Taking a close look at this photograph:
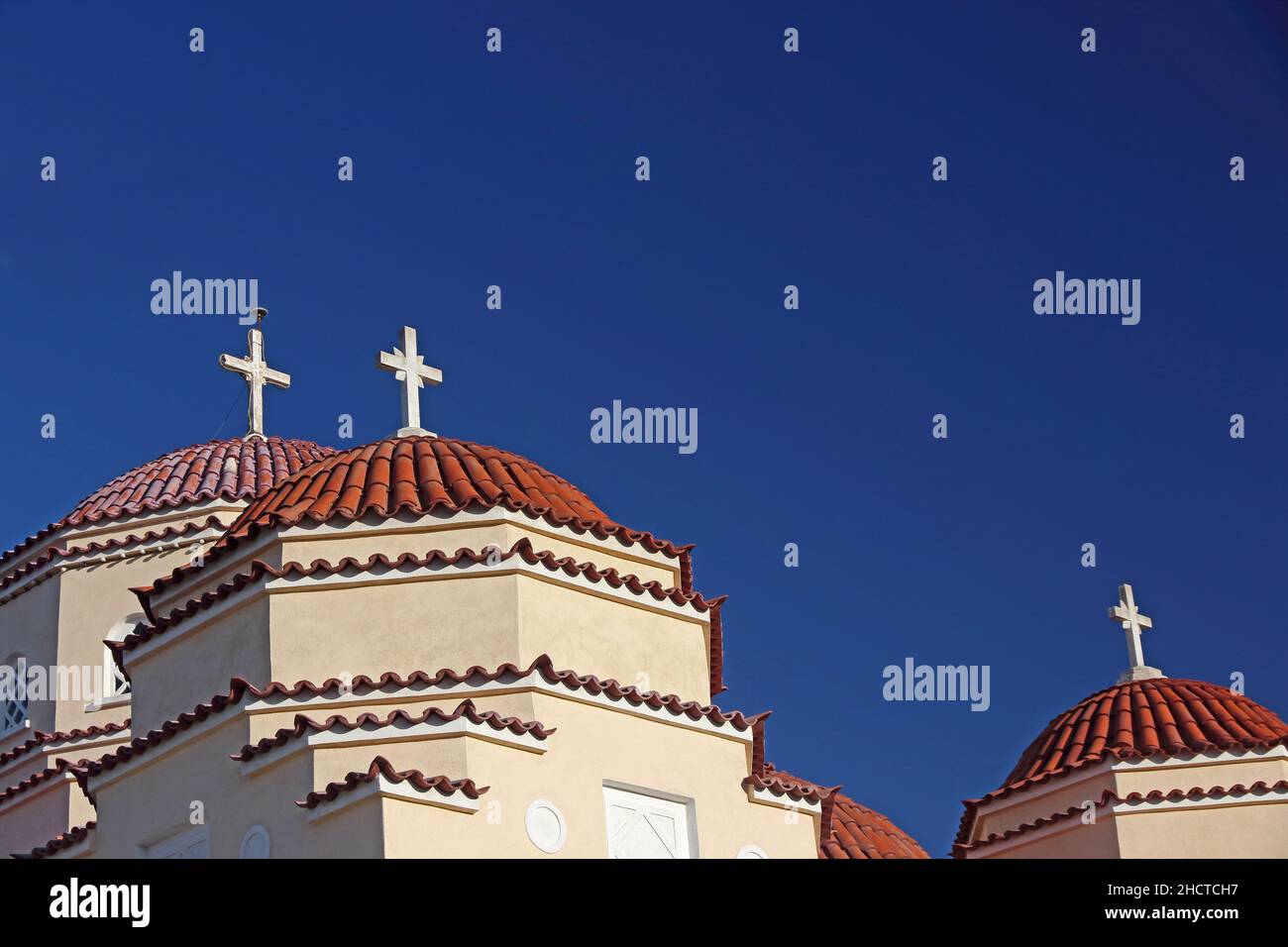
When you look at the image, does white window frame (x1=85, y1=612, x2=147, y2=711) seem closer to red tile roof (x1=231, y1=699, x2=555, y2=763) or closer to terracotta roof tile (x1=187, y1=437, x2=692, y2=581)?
terracotta roof tile (x1=187, y1=437, x2=692, y2=581)

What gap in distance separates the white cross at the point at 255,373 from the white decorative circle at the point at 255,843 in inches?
447

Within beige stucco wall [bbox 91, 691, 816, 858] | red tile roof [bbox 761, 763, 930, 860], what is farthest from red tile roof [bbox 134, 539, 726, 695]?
red tile roof [bbox 761, 763, 930, 860]

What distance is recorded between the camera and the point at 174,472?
24.7m

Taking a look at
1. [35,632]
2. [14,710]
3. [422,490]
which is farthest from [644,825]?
[14,710]

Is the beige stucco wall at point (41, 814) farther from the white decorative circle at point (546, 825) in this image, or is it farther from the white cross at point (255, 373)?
the white decorative circle at point (546, 825)

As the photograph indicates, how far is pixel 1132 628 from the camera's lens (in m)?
23.8

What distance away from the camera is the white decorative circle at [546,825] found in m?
14.9

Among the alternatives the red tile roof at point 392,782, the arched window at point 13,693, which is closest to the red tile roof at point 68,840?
the red tile roof at point 392,782

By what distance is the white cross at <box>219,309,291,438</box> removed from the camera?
2584 cm

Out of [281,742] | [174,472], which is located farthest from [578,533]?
[174,472]

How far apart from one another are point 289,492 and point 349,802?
4.55 meters

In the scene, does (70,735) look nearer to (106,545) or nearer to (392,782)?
(106,545)
